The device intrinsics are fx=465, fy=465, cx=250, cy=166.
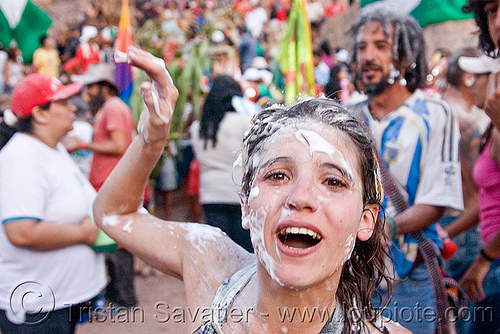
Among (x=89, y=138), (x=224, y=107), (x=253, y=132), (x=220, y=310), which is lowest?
(x=89, y=138)

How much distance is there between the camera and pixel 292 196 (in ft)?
4.42

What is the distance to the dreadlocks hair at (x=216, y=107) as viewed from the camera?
172 inches

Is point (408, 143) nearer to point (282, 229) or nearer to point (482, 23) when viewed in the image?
point (482, 23)

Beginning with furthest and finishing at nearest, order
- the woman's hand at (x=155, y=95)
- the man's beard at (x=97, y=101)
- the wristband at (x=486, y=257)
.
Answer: the man's beard at (x=97, y=101), the wristband at (x=486, y=257), the woman's hand at (x=155, y=95)

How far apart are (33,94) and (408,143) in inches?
85.4

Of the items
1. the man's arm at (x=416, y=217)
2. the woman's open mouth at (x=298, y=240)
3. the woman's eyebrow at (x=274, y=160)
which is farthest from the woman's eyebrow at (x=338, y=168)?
the man's arm at (x=416, y=217)

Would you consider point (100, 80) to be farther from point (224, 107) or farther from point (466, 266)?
point (466, 266)

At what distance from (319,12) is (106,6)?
693 centimetres

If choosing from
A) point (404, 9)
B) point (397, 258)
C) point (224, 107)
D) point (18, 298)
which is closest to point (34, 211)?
point (18, 298)

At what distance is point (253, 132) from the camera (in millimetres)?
1600

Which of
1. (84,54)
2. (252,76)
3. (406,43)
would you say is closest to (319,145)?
(406,43)

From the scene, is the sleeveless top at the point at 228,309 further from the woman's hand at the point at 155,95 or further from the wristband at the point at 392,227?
the wristband at the point at 392,227

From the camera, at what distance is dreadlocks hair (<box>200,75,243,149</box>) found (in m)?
4.38

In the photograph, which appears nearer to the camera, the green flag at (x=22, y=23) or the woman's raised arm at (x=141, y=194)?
the woman's raised arm at (x=141, y=194)
